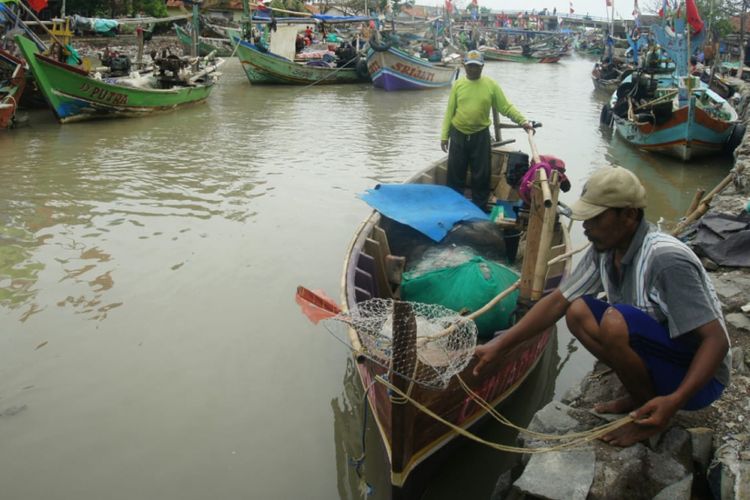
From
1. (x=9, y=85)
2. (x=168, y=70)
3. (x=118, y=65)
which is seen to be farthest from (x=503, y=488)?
(x=118, y=65)

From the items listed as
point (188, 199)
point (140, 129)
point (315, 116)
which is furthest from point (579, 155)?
point (140, 129)

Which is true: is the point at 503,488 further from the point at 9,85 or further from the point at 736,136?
the point at 9,85

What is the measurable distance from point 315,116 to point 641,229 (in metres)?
13.0

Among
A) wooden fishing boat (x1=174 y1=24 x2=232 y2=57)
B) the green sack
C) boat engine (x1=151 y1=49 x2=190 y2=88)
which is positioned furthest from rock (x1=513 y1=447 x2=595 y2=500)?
wooden fishing boat (x1=174 y1=24 x2=232 y2=57)

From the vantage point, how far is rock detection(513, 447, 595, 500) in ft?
7.29

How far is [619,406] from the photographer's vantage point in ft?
8.33

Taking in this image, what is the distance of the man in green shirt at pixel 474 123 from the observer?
5582 mm

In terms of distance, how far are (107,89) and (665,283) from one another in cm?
1223

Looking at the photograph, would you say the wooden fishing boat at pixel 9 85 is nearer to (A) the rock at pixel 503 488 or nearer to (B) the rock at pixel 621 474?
(A) the rock at pixel 503 488

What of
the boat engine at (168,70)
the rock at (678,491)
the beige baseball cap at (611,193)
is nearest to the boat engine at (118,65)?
the boat engine at (168,70)

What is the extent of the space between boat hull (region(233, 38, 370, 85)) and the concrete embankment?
719 inches

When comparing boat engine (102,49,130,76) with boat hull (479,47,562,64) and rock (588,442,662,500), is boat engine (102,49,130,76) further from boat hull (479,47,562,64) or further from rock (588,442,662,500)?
boat hull (479,47,562,64)

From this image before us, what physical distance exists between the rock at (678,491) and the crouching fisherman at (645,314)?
0.20 metres

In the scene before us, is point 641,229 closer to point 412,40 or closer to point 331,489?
point 331,489
